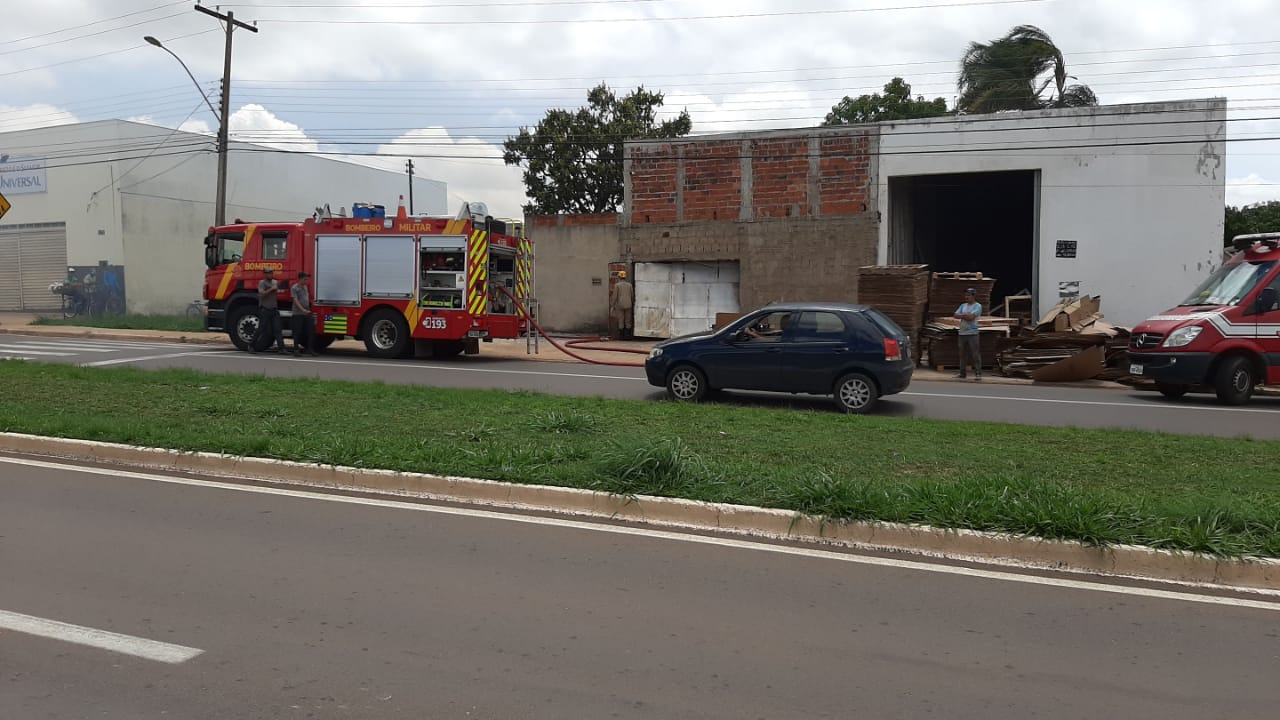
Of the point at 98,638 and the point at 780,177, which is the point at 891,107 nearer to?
the point at 780,177

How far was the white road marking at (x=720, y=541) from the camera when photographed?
5238 millimetres

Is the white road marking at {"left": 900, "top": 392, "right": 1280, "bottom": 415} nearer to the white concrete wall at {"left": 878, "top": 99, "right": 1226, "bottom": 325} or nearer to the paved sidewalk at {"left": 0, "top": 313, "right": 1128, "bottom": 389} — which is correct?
the paved sidewalk at {"left": 0, "top": 313, "right": 1128, "bottom": 389}

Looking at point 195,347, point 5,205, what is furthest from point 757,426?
point 195,347

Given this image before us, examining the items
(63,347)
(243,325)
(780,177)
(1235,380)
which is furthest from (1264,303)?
(63,347)

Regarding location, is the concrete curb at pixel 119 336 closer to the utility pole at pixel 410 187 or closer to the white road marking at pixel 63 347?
the white road marking at pixel 63 347

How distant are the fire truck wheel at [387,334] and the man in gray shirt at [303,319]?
1151 mm

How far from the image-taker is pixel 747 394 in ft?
47.3

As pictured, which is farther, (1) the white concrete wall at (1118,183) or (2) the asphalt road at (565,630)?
(1) the white concrete wall at (1118,183)

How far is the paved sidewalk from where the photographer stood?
18.5m

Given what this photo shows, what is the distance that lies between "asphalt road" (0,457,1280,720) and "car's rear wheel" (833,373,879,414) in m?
6.96

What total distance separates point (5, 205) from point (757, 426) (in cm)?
1579

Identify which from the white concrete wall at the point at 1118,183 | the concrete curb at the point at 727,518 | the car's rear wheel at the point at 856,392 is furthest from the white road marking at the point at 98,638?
the white concrete wall at the point at 1118,183

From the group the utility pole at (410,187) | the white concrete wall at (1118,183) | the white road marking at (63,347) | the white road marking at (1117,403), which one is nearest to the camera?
the white road marking at (1117,403)

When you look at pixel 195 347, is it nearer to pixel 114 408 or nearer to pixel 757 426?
pixel 114 408
